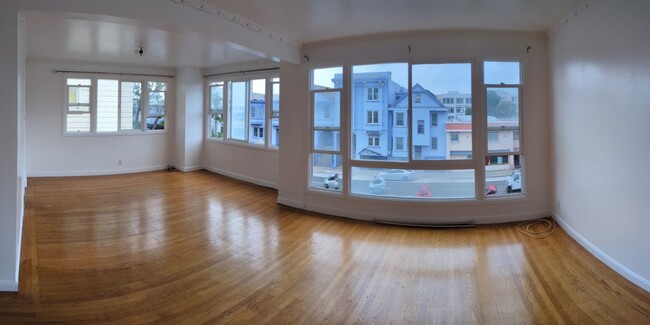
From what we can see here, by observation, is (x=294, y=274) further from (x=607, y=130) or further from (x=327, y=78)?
(x=607, y=130)

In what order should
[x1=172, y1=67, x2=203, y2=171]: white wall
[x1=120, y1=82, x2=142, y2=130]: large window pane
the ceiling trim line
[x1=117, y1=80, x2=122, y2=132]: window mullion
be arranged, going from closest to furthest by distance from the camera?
1. the ceiling trim line
2. [x1=117, y1=80, x2=122, y2=132]: window mullion
3. [x1=120, y1=82, x2=142, y2=130]: large window pane
4. [x1=172, y1=67, x2=203, y2=171]: white wall

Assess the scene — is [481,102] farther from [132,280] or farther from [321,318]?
[132,280]

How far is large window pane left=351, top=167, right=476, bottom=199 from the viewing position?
14.7ft

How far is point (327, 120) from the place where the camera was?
499cm

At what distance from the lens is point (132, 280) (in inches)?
109

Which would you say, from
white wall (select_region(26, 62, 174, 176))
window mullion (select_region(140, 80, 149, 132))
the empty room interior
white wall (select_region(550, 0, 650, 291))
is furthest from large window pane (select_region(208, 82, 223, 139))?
white wall (select_region(550, 0, 650, 291))

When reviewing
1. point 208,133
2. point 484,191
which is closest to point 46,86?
point 208,133

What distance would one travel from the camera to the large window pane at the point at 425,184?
176 inches

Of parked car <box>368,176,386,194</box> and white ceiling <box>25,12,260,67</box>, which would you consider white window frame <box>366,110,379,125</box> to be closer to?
parked car <box>368,176,386,194</box>

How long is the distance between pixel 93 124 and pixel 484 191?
7.98 meters

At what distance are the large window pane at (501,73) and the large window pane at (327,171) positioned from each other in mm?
2193

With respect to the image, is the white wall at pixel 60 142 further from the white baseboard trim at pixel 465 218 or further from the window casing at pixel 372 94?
the white baseboard trim at pixel 465 218

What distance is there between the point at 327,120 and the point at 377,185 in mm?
1175

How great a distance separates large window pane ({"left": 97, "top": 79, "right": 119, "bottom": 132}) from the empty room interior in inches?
28.4
